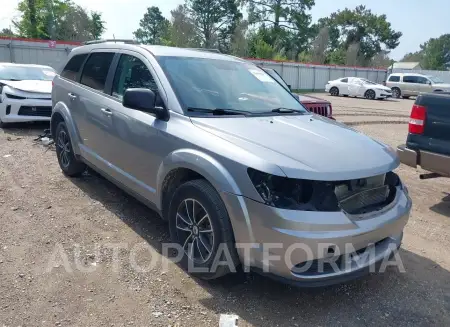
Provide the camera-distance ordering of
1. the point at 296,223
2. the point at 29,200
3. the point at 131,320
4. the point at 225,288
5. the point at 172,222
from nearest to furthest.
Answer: the point at 296,223 < the point at 131,320 < the point at 225,288 < the point at 172,222 < the point at 29,200

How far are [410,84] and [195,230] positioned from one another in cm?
2708

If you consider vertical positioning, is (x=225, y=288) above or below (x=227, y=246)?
below

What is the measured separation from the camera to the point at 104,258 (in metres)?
3.57

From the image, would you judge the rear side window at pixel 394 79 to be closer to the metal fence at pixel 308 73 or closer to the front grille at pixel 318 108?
the metal fence at pixel 308 73

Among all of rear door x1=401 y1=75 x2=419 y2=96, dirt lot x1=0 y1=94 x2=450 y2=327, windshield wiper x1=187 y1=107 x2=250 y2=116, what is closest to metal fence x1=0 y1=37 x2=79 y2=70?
dirt lot x1=0 y1=94 x2=450 y2=327

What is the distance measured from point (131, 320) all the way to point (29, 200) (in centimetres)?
278

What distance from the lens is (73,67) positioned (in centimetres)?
539

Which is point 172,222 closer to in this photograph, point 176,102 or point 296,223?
point 176,102

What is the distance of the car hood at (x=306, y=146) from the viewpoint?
2.72m

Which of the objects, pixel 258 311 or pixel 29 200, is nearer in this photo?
pixel 258 311

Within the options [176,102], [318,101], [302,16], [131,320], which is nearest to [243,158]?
[176,102]

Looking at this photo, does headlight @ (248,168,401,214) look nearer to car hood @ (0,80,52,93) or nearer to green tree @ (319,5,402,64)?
car hood @ (0,80,52,93)

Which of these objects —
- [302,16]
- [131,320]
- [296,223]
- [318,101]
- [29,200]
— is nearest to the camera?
[296,223]

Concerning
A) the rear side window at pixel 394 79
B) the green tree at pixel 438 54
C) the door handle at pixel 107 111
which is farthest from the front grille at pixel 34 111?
the green tree at pixel 438 54
